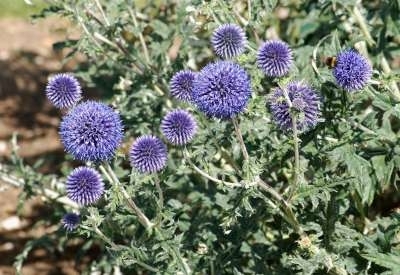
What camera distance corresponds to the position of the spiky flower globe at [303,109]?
2.63 m

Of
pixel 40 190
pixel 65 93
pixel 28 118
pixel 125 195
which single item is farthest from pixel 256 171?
pixel 28 118

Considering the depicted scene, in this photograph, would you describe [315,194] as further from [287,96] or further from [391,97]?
[391,97]

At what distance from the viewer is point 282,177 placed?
11.9 feet

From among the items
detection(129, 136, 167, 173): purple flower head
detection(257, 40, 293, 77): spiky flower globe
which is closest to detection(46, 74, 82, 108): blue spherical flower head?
detection(129, 136, 167, 173): purple flower head

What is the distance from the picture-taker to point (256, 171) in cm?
253

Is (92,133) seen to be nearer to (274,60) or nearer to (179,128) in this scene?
(179,128)

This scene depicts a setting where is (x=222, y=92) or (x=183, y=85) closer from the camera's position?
(x=222, y=92)

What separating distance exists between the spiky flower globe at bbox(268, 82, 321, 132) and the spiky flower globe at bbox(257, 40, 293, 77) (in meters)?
0.07

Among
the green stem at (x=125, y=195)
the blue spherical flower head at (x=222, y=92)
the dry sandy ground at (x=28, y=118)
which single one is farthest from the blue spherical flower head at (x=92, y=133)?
the dry sandy ground at (x=28, y=118)

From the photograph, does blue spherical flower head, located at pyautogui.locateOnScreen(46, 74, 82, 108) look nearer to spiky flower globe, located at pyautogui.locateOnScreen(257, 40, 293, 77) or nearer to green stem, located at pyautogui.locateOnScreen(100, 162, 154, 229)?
green stem, located at pyautogui.locateOnScreen(100, 162, 154, 229)

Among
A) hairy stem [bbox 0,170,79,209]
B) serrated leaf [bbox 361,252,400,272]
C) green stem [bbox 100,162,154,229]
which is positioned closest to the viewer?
serrated leaf [bbox 361,252,400,272]

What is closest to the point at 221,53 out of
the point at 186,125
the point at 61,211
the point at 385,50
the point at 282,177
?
the point at 186,125

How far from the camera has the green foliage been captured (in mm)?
2701

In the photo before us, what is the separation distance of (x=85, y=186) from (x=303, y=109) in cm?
93
